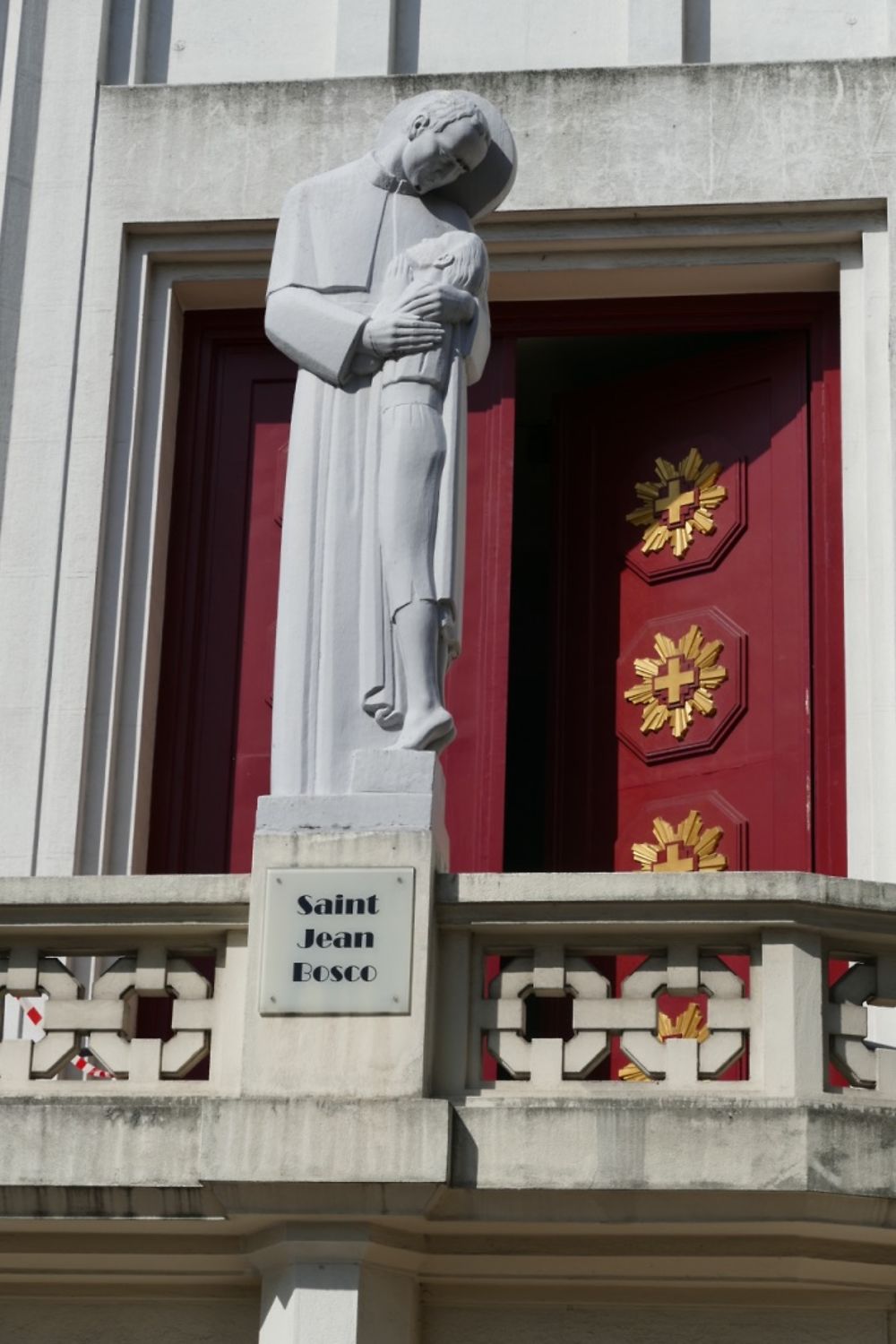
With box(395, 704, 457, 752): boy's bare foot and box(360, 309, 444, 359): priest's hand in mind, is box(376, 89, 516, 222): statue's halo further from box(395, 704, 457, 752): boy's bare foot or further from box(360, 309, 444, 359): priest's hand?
box(395, 704, 457, 752): boy's bare foot

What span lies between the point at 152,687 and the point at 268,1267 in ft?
14.0

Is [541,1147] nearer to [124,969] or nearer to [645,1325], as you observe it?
[645,1325]

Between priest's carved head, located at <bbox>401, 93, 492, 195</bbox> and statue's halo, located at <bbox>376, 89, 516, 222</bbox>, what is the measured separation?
61mm

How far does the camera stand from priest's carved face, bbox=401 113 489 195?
936 centimetres

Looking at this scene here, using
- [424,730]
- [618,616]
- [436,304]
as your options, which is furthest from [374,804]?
[618,616]

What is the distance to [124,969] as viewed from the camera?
8703mm

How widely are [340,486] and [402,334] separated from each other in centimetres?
57

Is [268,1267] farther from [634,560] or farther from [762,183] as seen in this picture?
[762,183]

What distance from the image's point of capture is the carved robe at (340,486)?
8.84 meters

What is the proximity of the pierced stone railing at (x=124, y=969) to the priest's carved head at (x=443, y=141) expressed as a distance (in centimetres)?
271

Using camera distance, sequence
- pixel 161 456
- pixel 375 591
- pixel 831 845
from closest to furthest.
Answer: pixel 375 591 < pixel 831 845 < pixel 161 456

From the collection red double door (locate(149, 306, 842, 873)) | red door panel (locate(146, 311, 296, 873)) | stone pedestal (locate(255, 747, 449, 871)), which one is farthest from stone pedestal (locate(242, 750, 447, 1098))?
red door panel (locate(146, 311, 296, 873))

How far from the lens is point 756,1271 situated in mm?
8305

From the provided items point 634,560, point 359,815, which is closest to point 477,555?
point 634,560
